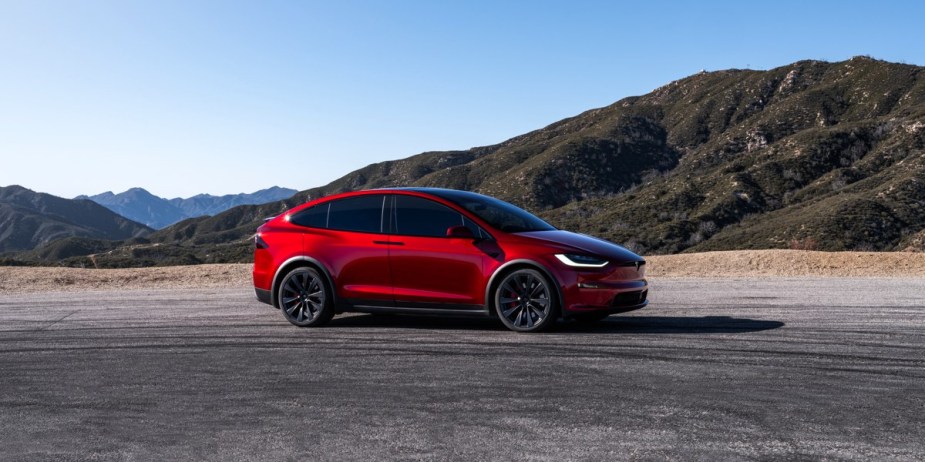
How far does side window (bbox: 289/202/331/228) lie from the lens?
956 centimetres

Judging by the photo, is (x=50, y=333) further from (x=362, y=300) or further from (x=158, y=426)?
(x=158, y=426)

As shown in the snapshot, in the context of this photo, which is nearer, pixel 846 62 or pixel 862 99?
pixel 862 99

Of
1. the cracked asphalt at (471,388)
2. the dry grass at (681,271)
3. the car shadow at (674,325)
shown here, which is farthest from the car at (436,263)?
the dry grass at (681,271)

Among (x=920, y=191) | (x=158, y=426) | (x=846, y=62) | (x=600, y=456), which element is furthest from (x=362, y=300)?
(x=846, y=62)

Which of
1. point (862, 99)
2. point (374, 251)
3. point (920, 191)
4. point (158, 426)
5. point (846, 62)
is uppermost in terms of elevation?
point (846, 62)

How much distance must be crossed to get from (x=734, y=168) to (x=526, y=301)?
48861 millimetres

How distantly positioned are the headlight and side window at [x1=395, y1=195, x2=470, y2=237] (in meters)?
1.14

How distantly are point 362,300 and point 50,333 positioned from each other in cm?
403

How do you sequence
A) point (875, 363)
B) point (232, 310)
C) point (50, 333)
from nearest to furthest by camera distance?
point (875, 363) → point (50, 333) → point (232, 310)

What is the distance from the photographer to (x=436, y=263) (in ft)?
28.6

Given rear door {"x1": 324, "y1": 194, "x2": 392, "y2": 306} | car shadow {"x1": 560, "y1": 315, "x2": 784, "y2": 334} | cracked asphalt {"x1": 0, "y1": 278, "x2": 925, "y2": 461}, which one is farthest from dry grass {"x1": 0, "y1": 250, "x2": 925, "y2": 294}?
rear door {"x1": 324, "y1": 194, "x2": 392, "y2": 306}

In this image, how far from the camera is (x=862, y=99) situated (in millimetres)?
74375

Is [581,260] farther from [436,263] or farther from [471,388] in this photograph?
[471,388]

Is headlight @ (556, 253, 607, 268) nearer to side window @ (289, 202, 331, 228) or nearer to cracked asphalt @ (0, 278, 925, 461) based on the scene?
cracked asphalt @ (0, 278, 925, 461)
